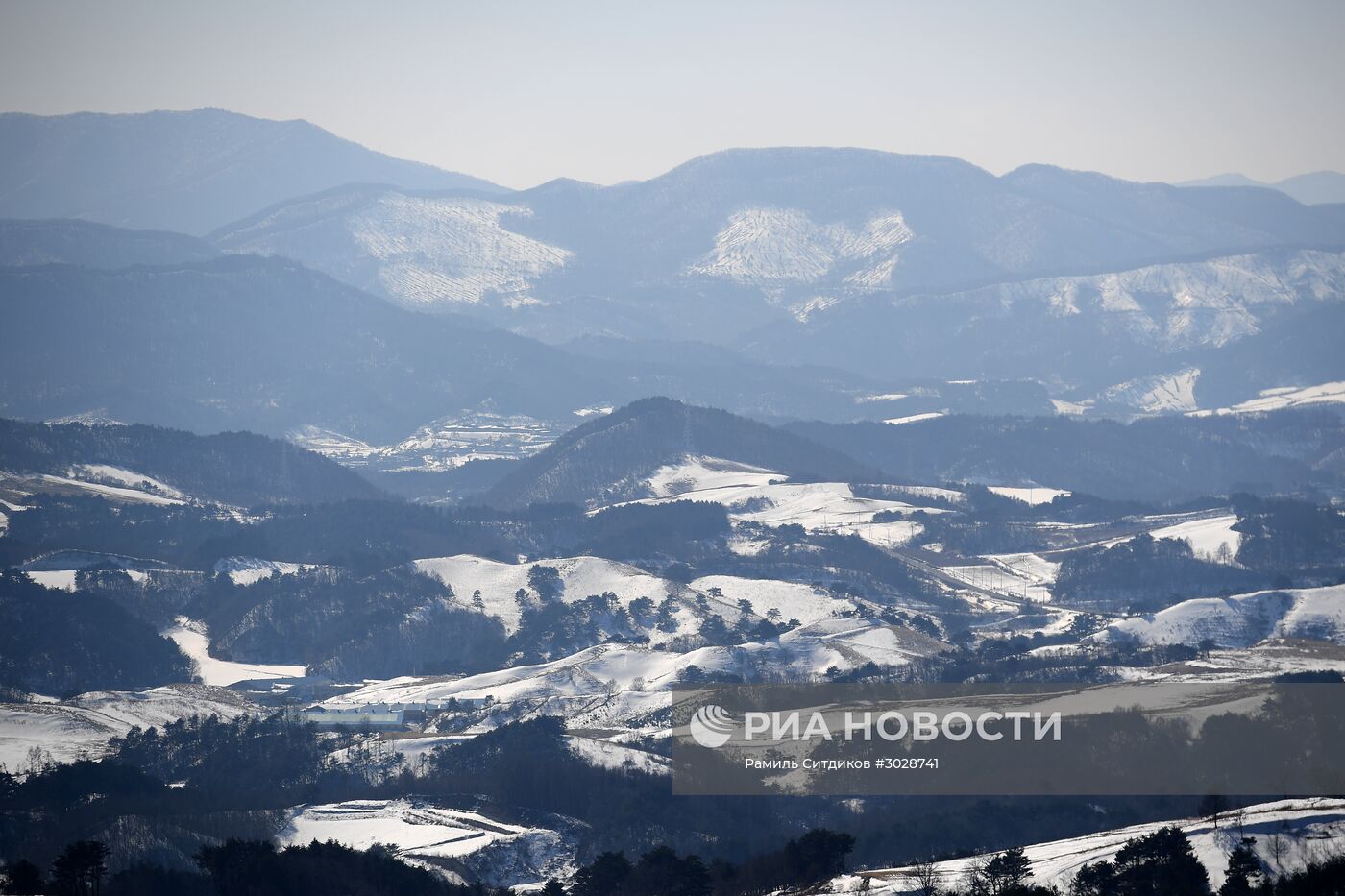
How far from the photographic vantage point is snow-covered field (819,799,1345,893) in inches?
4941

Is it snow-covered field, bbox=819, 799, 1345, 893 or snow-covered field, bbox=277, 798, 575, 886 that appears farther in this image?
snow-covered field, bbox=277, 798, 575, 886

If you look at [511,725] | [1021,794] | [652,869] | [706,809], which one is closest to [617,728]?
[511,725]

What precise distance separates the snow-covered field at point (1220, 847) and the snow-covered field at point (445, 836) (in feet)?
101

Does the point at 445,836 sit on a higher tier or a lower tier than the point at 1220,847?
higher

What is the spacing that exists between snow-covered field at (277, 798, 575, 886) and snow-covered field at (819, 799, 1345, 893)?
30.7 metres

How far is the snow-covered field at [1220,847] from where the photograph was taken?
126 metres

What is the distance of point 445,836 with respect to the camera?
512 feet

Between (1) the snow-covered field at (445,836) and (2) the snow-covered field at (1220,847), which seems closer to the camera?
(2) the snow-covered field at (1220,847)

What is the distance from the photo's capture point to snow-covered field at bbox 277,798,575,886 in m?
151

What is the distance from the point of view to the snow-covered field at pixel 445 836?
151 metres

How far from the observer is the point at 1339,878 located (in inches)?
4535

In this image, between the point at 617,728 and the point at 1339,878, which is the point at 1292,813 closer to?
the point at 1339,878

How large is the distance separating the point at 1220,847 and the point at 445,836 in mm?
55198

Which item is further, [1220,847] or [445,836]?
[445,836]
